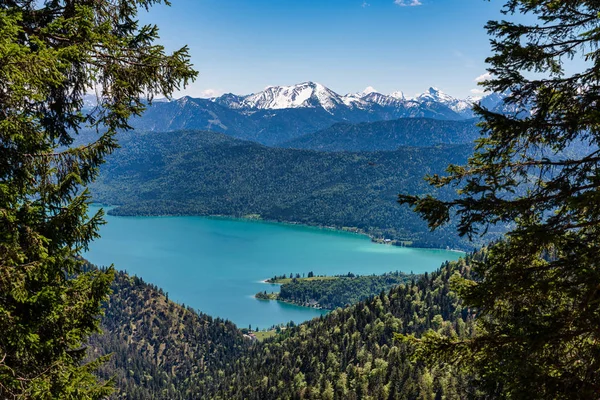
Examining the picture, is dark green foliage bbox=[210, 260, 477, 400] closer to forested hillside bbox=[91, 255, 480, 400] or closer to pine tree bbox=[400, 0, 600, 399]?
forested hillside bbox=[91, 255, 480, 400]

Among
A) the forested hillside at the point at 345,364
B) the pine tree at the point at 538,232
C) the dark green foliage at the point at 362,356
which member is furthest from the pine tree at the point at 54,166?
the dark green foliage at the point at 362,356

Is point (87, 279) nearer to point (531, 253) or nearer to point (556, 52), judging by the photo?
point (531, 253)

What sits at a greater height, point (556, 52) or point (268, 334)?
point (556, 52)

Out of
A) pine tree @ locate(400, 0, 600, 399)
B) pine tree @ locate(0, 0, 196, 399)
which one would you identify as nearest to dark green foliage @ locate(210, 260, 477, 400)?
pine tree @ locate(400, 0, 600, 399)

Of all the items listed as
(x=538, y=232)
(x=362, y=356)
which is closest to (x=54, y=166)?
(x=538, y=232)

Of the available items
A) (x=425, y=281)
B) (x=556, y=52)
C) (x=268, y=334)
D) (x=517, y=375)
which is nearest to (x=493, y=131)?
(x=556, y=52)

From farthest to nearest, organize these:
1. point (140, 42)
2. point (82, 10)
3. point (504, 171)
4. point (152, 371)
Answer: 1. point (152, 371)
2. point (504, 171)
3. point (140, 42)
4. point (82, 10)
